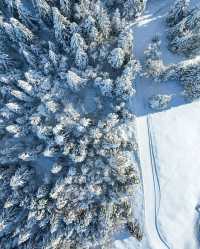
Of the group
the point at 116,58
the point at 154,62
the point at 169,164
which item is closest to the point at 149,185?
the point at 169,164

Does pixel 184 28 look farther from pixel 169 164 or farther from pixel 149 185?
pixel 149 185

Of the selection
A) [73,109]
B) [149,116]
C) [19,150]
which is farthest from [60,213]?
[149,116]

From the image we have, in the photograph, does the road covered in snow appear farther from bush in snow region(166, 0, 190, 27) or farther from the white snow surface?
bush in snow region(166, 0, 190, 27)

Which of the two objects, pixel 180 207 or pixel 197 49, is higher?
pixel 197 49

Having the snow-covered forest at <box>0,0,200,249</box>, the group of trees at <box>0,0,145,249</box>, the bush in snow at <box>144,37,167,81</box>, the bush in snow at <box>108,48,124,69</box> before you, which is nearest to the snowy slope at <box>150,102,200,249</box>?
the snow-covered forest at <box>0,0,200,249</box>

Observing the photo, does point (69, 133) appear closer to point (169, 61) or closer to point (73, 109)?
point (73, 109)

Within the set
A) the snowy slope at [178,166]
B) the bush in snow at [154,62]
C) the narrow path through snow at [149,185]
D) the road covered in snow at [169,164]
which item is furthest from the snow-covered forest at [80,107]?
the snowy slope at [178,166]
